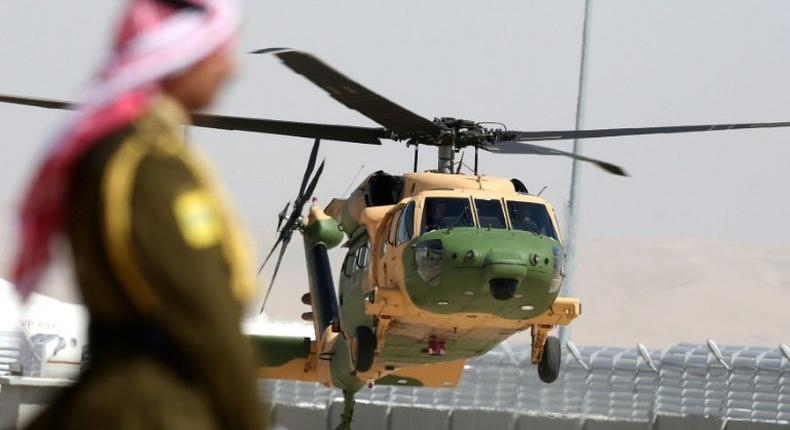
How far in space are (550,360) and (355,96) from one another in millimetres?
4708

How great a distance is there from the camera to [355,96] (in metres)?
16.3

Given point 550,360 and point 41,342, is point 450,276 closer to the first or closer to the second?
point 550,360

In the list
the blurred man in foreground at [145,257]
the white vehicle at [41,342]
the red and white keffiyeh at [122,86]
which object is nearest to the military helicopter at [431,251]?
the white vehicle at [41,342]

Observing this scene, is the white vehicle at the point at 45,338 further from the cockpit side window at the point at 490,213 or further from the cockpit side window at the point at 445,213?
the cockpit side window at the point at 490,213

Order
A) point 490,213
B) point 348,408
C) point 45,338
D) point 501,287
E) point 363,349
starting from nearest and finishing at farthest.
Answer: point 501,287 < point 490,213 < point 363,349 < point 348,408 < point 45,338

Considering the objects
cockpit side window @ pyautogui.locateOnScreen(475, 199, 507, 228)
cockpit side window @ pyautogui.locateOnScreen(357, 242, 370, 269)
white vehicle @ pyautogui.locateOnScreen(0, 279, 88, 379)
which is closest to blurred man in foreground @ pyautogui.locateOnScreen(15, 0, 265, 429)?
cockpit side window @ pyautogui.locateOnScreen(475, 199, 507, 228)

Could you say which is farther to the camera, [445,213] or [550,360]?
[550,360]

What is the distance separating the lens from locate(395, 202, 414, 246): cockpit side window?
59.1ft

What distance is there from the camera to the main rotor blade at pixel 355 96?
1477 centimetres

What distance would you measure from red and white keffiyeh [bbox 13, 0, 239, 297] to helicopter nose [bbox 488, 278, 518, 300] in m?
14.4

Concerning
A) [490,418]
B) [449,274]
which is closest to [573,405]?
[490,418]

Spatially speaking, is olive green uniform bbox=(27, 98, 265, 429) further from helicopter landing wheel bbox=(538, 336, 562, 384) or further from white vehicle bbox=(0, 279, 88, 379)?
white vehicle bbox=(0, 279, 88, 379)

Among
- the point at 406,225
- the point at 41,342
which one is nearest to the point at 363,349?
the point at 406,225

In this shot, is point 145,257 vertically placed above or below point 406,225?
above
